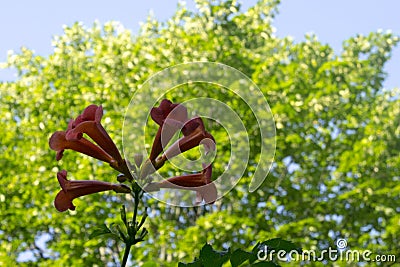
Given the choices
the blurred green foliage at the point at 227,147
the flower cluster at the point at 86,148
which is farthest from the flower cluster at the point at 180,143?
the blurred green foliage at the point at 227,147

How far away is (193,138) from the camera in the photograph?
6.93 ft

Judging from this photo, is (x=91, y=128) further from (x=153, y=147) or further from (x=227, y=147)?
(x=227, y=147)

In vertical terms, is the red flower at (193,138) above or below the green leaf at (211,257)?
above

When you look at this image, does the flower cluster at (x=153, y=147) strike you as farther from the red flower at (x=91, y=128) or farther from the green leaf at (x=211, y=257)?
the green leaf at (x=211, y=257)

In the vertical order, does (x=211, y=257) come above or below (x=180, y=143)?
below

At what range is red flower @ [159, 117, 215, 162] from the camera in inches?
82.4

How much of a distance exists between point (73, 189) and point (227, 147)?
12.3 m

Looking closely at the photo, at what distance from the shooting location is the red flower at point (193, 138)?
2.09 m

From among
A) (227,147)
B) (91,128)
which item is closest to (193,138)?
(91,128)

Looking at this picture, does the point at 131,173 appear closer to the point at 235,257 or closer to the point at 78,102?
A: the point at 235,257

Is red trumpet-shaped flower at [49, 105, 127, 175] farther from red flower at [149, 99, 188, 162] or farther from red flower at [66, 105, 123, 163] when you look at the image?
red flower at [149, 99, 188, 162]

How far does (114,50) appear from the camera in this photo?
51.9 feet

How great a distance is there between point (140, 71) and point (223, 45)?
87.1 inches

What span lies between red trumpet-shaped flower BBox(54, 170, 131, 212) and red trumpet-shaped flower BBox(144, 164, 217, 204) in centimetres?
16
